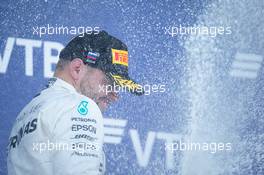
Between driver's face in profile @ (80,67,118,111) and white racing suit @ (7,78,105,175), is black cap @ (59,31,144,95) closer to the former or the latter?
driver's face in profile @ (80,67,118,111)

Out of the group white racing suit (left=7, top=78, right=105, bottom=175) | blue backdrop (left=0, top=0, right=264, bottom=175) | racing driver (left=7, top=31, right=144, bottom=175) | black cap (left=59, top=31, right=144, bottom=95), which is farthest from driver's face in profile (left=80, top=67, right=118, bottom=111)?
blue backdrop (left=0, top=0, right=264, bottom=175)

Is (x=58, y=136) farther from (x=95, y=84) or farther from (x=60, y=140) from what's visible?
(x=95, y=84)

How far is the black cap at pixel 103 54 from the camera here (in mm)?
1734

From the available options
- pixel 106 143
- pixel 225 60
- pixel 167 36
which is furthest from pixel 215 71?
pixel 106 143

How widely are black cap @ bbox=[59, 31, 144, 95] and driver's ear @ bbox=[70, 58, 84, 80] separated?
0.02 m

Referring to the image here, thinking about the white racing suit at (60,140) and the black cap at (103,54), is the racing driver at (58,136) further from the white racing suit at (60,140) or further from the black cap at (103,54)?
the black cap at (103,54)

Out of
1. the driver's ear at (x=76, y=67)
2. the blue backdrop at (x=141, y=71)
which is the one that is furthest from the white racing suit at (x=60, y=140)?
the blue backdrop at (x=141, y=71)

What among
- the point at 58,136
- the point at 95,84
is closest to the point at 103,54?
the point at 95,84

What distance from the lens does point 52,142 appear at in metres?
1.35

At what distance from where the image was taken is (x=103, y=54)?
1760 millimetres

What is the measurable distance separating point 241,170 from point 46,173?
1.18 meters

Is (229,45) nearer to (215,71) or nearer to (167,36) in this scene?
(215,71)

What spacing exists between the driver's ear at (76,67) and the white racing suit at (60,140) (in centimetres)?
25

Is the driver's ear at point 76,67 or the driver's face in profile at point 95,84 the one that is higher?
the driver's ear at point 76,67
